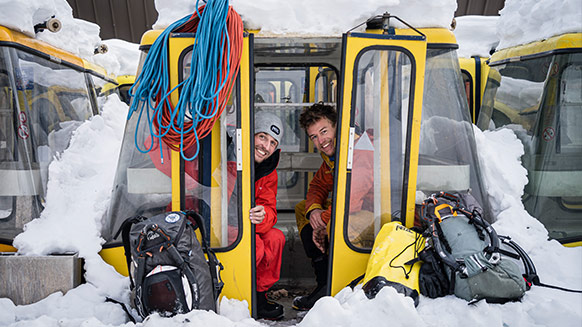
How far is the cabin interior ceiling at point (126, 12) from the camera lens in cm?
939

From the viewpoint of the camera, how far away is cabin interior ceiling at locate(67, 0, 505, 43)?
939 cm

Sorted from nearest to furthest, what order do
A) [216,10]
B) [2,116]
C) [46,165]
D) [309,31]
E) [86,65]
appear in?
[216,10] < [309,31] < [2,116] < [46,165] < [86,65]

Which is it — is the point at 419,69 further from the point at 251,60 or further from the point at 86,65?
the point at 86,65

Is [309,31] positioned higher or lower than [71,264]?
higher

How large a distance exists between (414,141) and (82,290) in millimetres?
2356

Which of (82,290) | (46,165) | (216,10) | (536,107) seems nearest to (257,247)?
(82,290)

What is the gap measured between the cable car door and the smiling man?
21.1 inches

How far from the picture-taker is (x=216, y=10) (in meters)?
2.73

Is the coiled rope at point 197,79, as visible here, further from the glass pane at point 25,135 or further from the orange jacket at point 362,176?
the glass pane at point 25,135

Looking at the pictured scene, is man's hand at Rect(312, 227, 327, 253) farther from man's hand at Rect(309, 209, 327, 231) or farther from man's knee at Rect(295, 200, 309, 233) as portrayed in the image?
man's knee at Rect(295, 200, 309, 233)

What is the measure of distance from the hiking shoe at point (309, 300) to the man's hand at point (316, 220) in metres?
0.49

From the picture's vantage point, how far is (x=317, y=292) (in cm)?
361

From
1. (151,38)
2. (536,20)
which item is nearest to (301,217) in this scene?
(151,38)

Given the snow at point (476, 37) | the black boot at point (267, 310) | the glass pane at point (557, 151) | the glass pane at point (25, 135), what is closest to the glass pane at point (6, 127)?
the glass pane at point (25, 135)
